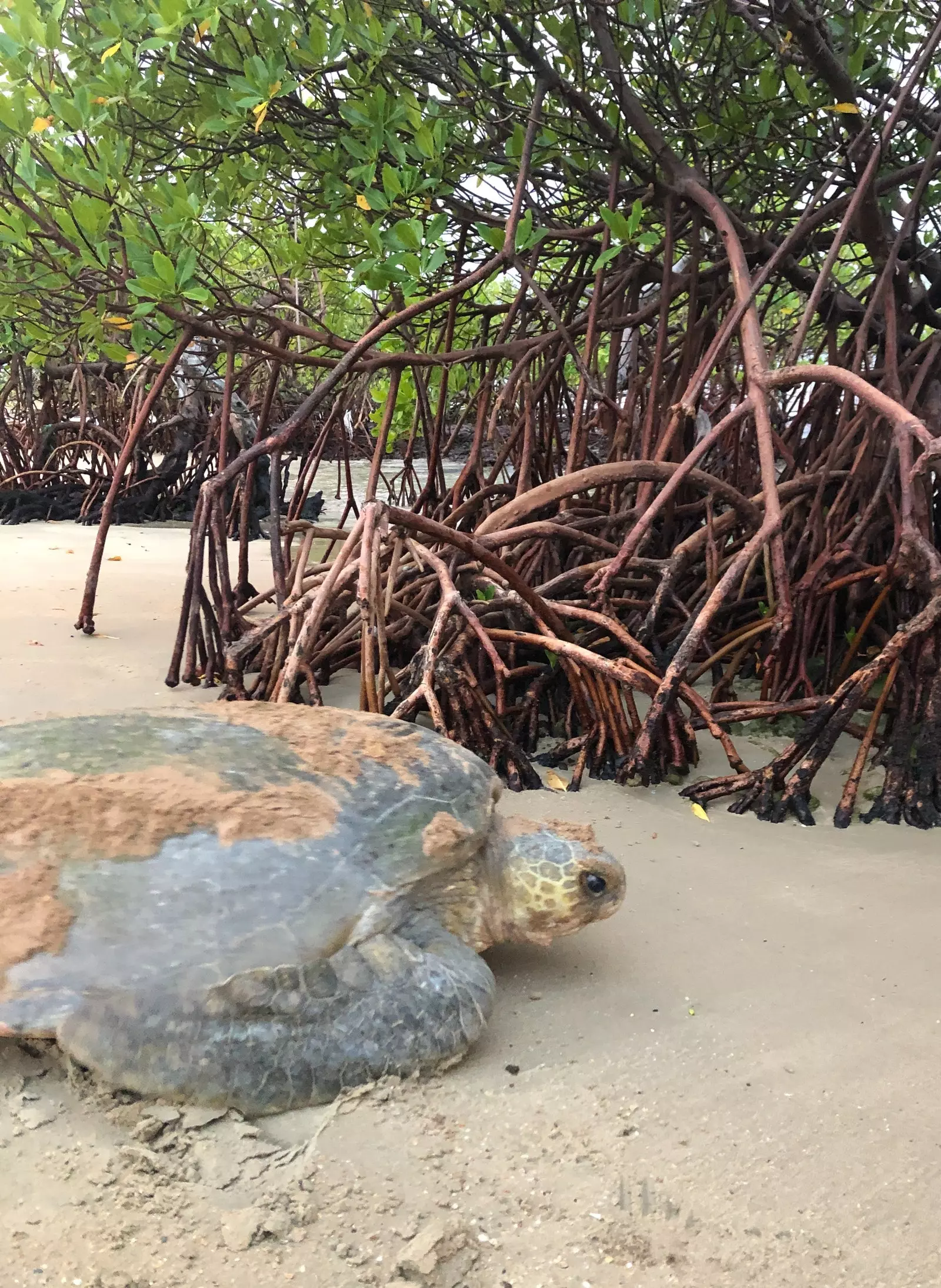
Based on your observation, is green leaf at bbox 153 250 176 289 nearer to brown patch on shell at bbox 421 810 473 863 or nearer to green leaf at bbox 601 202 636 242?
green leaf at bbox 601 202 636 242

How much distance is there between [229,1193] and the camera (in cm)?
95

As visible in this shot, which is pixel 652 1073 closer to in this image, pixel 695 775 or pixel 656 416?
pixel 695 775

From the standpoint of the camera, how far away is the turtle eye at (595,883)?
1366 millimetres

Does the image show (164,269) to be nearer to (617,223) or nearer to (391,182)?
(391,182)

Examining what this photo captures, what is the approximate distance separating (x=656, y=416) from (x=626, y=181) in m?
0.85

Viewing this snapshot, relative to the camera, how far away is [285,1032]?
110 cm

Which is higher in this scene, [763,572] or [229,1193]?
[763,572]

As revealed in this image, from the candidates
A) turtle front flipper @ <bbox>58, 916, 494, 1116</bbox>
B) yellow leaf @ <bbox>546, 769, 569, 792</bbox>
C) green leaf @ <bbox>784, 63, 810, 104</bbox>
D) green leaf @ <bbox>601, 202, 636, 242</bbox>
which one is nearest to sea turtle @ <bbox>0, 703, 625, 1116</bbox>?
turtle front flipper @ <bbox>58, 916, 494, 1116</bbox>

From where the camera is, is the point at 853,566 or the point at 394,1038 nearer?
the point at 394,1038

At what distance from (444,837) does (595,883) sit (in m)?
0.25

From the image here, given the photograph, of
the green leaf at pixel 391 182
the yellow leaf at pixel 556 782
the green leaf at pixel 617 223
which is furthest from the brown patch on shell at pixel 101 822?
the green leaf at pixel 617 223

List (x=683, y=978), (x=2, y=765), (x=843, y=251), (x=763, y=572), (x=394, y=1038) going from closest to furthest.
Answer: (x=394, y=1038), (x=2, y=765), (x=683, y=978), (x=763, y=572), (x=843, y=251)

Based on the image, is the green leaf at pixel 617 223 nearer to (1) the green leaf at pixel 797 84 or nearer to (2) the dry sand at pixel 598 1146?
(1) the green leaf at pixel 797 84

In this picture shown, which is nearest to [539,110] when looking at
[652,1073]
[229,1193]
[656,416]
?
[656,416]
